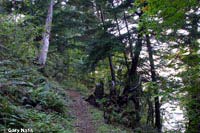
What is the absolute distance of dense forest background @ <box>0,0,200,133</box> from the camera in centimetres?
714

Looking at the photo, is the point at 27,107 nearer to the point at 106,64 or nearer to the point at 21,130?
the point at 21,130

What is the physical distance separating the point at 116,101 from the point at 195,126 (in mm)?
6397

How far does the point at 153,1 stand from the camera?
6.40m

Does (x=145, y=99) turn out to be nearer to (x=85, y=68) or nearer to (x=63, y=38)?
(x=85, y=68)

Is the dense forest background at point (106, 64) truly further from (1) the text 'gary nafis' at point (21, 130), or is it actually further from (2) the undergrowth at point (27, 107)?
(1) the text 'gary nafis' at point (21, 130)

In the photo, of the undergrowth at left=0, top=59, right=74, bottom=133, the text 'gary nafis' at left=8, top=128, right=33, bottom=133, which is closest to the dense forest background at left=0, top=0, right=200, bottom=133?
the undergrowth at left=0, top=59, right=74, bottom=133

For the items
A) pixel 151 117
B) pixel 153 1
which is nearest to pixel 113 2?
pixel 151 117

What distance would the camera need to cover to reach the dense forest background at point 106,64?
7.14 m

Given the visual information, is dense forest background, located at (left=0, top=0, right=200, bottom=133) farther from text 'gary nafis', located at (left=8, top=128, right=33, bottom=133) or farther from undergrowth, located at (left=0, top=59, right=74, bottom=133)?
text 'gary nafis', located at (left=8, top=128, right=33, bottom=133)

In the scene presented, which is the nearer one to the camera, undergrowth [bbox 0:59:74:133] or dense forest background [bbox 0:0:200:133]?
undergrowth [bbox 0:59:74:133]

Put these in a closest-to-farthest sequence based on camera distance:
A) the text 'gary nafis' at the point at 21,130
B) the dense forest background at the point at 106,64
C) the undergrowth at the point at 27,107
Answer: the text 'gary nafis' at the point at 21,130 < the undergrowth at the point at 27,107 < the dense forest background at the point at 106,64

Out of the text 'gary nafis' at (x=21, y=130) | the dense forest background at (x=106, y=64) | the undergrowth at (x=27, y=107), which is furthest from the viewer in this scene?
the dense forest background at (x=106, y=64)

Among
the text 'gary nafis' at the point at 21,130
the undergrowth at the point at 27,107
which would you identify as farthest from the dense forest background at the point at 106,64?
the text 'gary nafis' at the point at 21,130

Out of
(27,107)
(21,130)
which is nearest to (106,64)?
(27,107)
